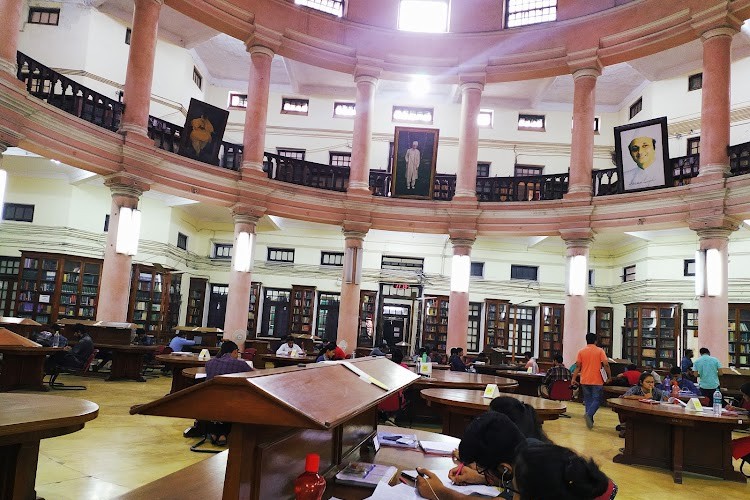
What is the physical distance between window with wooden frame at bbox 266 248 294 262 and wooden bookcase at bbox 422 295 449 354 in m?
4.70

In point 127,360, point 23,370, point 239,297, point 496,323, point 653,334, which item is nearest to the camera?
point 23,370

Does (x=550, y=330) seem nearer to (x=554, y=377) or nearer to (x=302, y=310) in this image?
(x=302, y=310)

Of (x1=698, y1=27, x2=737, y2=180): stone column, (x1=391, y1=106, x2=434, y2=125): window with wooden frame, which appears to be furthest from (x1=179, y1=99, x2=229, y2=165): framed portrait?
(x1=698, y1=27, x2=737, y2=180): stone column

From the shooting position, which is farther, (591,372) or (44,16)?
(44,16)

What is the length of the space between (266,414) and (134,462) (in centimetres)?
424

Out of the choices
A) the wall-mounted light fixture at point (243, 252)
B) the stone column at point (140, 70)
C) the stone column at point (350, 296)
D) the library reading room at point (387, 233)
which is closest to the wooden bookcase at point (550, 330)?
the library reading room at point (387, 233)

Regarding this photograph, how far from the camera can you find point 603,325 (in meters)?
17.9

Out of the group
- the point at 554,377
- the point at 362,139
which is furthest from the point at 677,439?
the point at 362,139

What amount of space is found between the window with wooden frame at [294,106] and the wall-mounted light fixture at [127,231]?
9.60m

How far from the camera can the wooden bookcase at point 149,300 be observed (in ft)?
50.8

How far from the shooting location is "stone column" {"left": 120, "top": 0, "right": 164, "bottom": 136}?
11461 mm

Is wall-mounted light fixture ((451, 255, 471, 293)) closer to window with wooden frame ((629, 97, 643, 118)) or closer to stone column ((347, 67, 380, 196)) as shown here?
stone column ((347, 67, 380, 196))

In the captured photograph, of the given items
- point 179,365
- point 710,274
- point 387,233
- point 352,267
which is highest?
point 387,233

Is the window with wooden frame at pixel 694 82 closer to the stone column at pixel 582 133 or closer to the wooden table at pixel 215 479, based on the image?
the stone column at pixel 582 133
